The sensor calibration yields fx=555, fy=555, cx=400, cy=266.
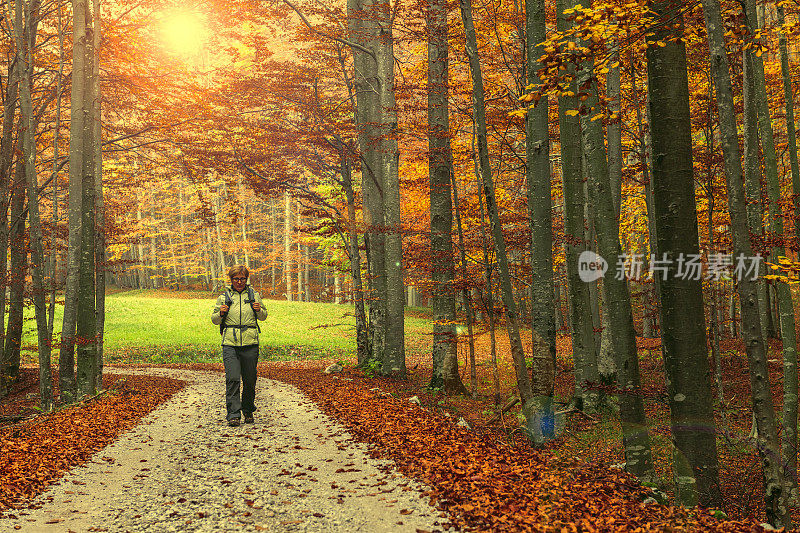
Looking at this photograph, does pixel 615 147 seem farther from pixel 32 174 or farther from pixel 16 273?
pixel 16 273

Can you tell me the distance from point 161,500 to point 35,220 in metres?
8.16

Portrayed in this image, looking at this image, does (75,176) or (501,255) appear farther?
(75,176)

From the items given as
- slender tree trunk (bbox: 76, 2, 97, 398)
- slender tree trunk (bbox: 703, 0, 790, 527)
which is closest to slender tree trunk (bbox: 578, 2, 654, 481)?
slender tree trunk (bbox: 703, 0, 790, 527)

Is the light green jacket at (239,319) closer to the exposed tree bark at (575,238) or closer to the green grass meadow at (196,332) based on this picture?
the exposed tree bark at (575,238)

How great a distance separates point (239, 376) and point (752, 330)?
648 cm

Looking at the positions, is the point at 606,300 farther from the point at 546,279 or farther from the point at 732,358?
the point at 732,358

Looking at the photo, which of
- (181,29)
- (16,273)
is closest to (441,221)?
(181,29)

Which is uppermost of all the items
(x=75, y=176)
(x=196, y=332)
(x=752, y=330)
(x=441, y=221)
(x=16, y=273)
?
(x=75, y=176)

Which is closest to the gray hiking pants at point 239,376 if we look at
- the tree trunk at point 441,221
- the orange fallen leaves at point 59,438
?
the orange fallen leaves at point 59,438

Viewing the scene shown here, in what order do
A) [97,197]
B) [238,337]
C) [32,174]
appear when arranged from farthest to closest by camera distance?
[97,197], [32,174], [238,337]

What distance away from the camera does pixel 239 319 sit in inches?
322

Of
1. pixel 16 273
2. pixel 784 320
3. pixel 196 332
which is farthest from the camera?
pixel 196 332

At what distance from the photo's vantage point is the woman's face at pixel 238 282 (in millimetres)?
8172

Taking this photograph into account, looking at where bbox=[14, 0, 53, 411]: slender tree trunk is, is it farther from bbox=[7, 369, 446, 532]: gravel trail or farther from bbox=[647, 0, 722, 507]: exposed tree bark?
bbox=[647, 0, 722, 507]: exposed tree bark
